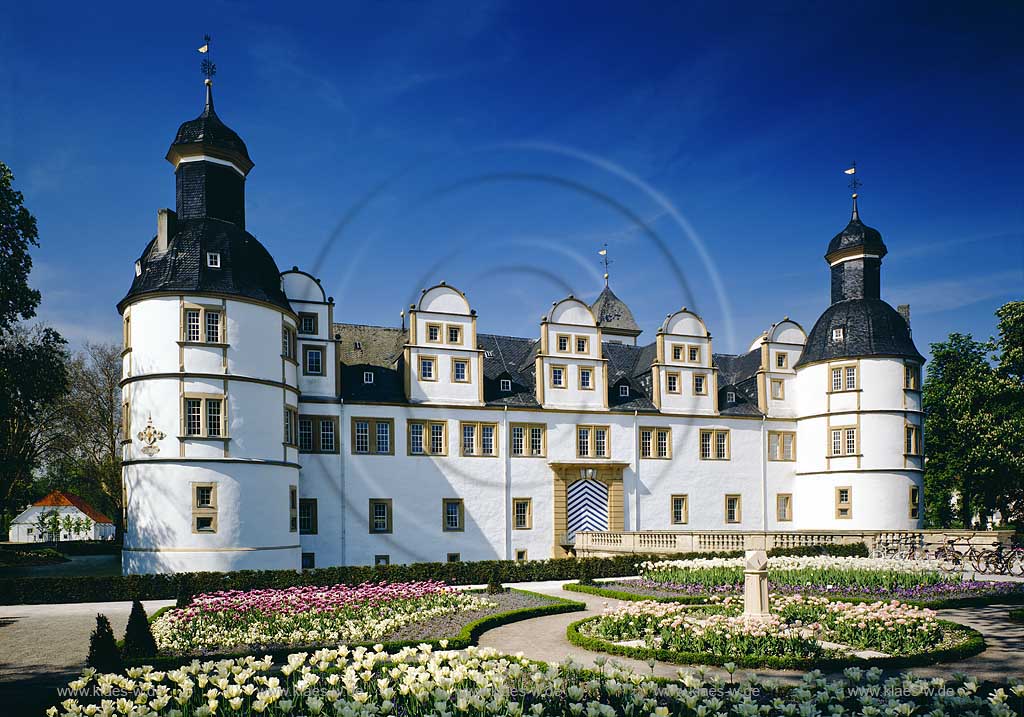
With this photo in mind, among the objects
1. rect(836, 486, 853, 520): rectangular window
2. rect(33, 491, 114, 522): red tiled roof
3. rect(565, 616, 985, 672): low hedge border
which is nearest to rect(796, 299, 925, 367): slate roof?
rect(836, 486, 853, 520): rectangular window

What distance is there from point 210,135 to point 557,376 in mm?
19611

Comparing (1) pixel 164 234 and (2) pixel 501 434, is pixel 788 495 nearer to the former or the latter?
(2) pixel 501 434

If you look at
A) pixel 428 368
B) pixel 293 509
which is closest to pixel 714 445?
pixel 428 368

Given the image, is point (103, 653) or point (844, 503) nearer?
point (103, 653)

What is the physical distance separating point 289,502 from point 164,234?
1178cm

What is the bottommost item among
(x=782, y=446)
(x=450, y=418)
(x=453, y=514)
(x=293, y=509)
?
(x=453, y=514)

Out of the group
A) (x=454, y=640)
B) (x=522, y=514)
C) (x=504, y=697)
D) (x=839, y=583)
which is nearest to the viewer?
(x=504, y=697)

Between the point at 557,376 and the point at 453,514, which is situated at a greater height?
the point at 557,376

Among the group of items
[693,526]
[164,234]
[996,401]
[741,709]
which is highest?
[164,234]

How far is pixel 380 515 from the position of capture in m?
38.9

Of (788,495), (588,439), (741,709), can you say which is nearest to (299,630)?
(741,709)

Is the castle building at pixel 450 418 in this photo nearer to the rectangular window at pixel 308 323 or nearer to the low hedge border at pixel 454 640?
the rectangular window at pixel 308 323

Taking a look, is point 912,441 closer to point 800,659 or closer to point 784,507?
point 784,507

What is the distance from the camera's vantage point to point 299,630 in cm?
1866
